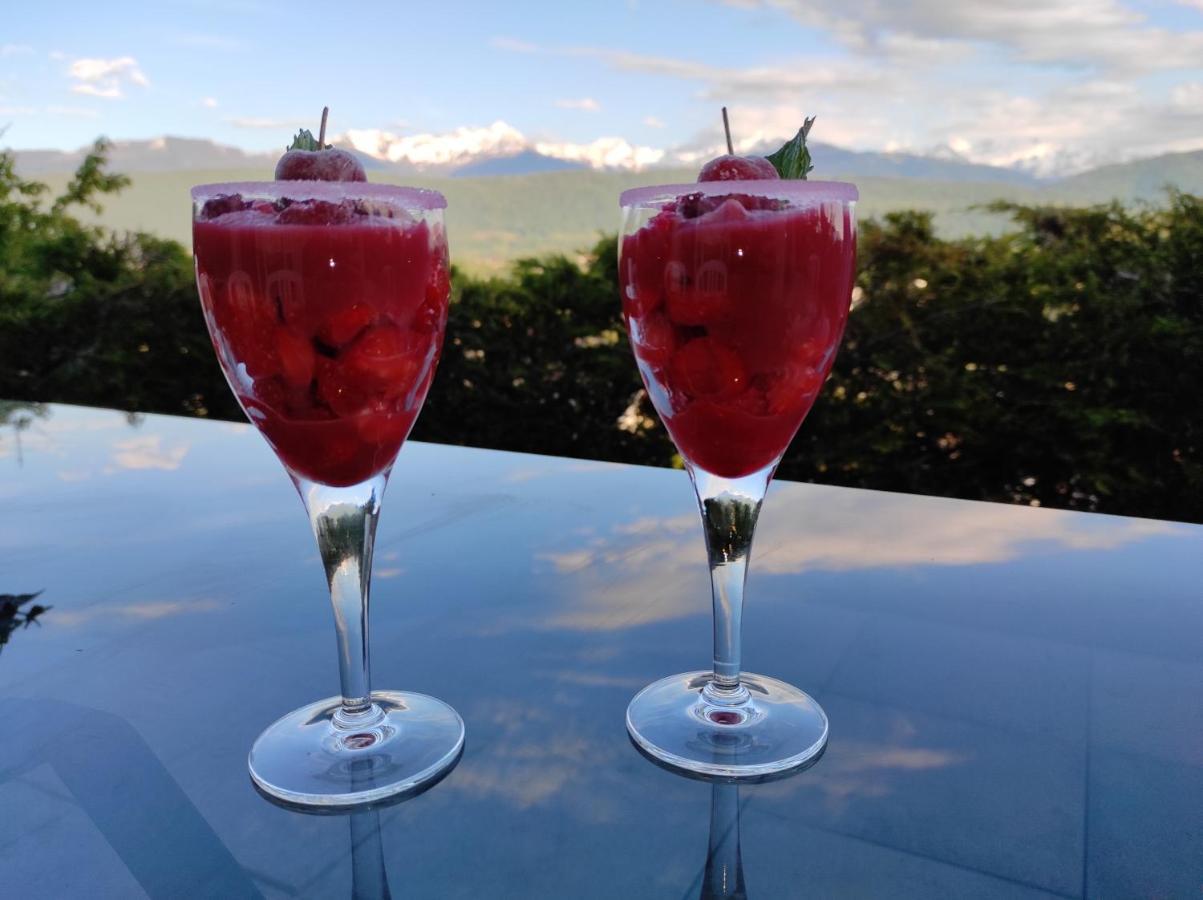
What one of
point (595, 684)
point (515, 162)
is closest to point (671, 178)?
point (595, 684)

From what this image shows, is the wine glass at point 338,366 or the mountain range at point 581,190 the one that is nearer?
the wine glass at point 338,366

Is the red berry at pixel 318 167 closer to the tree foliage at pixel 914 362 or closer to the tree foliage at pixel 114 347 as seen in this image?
the tree foliage at pixel 914 362

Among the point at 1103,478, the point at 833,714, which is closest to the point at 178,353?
the point at 1103,478

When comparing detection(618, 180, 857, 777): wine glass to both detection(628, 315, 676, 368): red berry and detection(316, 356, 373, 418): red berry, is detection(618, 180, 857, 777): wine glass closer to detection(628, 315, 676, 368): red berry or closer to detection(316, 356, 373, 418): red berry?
detection(628, 315, 676, 368): red berry

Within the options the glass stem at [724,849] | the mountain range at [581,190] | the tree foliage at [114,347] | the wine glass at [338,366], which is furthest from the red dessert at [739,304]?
the tree foliage at [114,347]

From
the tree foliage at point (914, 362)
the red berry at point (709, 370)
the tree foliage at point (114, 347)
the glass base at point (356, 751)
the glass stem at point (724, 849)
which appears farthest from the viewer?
the tree foliage at point (114, 347)

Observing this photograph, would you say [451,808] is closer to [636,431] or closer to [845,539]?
[845,539]

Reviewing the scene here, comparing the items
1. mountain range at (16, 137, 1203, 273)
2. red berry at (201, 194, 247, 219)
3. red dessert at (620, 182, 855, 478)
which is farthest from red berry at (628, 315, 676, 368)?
mountain range at (16, 137, 1203, 273)

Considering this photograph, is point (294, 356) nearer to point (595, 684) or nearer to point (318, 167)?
point (318, 167)
